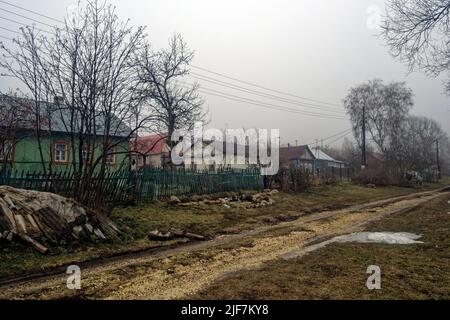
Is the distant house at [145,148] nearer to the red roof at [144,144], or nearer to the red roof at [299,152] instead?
the red roof at [144,144]

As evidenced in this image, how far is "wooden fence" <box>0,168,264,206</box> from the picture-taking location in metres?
10.7

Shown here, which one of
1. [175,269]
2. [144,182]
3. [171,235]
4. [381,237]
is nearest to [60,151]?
[144,182]

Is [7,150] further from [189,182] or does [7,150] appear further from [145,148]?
[189,182]

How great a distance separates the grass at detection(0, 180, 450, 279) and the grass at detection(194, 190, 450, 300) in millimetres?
3356

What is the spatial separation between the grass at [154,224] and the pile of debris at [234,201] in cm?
40

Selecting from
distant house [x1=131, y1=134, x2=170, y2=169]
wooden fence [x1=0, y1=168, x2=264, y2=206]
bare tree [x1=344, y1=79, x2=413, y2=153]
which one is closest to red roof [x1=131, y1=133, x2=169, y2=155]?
distant house [x1=131, y1=134, x2=170, y2=169]

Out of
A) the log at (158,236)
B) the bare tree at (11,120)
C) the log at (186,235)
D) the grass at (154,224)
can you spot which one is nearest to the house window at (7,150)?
the bare tree at (11,120)

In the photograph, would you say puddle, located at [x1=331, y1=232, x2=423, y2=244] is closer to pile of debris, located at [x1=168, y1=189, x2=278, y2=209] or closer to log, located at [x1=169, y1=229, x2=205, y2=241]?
log, located at [x1=169, y1=229, x2=205, y2=241]

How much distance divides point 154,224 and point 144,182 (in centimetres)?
400

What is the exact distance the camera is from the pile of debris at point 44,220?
711cm

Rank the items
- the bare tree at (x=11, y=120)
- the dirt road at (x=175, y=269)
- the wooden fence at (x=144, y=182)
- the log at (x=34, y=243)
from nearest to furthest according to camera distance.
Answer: the dirt road at (x=175, y=269)
the log at (x=34, y=243)
the wooden fence at (x=144, y=182)
the bare tree at (x=11, y=120)

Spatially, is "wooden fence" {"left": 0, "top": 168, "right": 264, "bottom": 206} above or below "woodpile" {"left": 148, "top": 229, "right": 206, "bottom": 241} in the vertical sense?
above

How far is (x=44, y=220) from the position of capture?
7.60 metres
